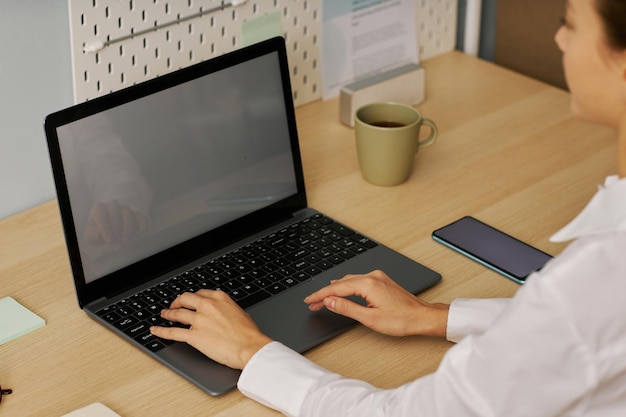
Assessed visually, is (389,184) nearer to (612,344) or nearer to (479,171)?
(479,171)

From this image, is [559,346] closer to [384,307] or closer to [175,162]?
[384,307]

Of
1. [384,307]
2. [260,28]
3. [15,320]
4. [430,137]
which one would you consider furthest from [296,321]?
[260,28]

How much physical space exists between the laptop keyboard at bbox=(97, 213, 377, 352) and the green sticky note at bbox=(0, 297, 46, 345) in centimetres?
8

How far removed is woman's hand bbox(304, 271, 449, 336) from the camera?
3.44 feet

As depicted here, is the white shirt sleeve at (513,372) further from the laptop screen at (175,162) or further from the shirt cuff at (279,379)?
the laptop screen at (175,162)

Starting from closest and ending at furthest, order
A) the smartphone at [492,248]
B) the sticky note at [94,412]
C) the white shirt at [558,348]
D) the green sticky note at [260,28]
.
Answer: the white shirt at [558,348], the sticky note at [94,412], the smartphone at [492,248], the green sticky note at [260,28]

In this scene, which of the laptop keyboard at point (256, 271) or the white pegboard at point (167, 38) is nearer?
the laptop keyboard at point (256, 271)

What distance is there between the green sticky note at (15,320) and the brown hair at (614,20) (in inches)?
27.6

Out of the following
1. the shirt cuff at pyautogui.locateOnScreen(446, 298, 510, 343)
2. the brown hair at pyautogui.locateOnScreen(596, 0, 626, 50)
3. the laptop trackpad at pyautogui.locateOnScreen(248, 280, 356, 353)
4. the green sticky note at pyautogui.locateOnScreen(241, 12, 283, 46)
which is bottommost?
the laptop trackpad at pyautogui.locateOnScreen(248, 280, 356, 353)

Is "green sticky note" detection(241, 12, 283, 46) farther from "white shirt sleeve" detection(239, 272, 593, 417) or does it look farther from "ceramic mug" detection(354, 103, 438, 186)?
"white shirt sleeve" detection(239, 272, 593, 417)

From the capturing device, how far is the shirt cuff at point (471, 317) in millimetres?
1043

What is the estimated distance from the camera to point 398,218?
1.31 metres

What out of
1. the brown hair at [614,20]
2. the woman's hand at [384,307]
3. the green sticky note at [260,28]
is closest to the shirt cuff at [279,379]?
the woman's hand at [384,307]

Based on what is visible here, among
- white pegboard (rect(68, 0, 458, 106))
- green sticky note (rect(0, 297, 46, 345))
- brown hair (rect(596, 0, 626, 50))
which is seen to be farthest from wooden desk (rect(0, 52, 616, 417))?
brown hair (rect(596, 0, 626, 50))
